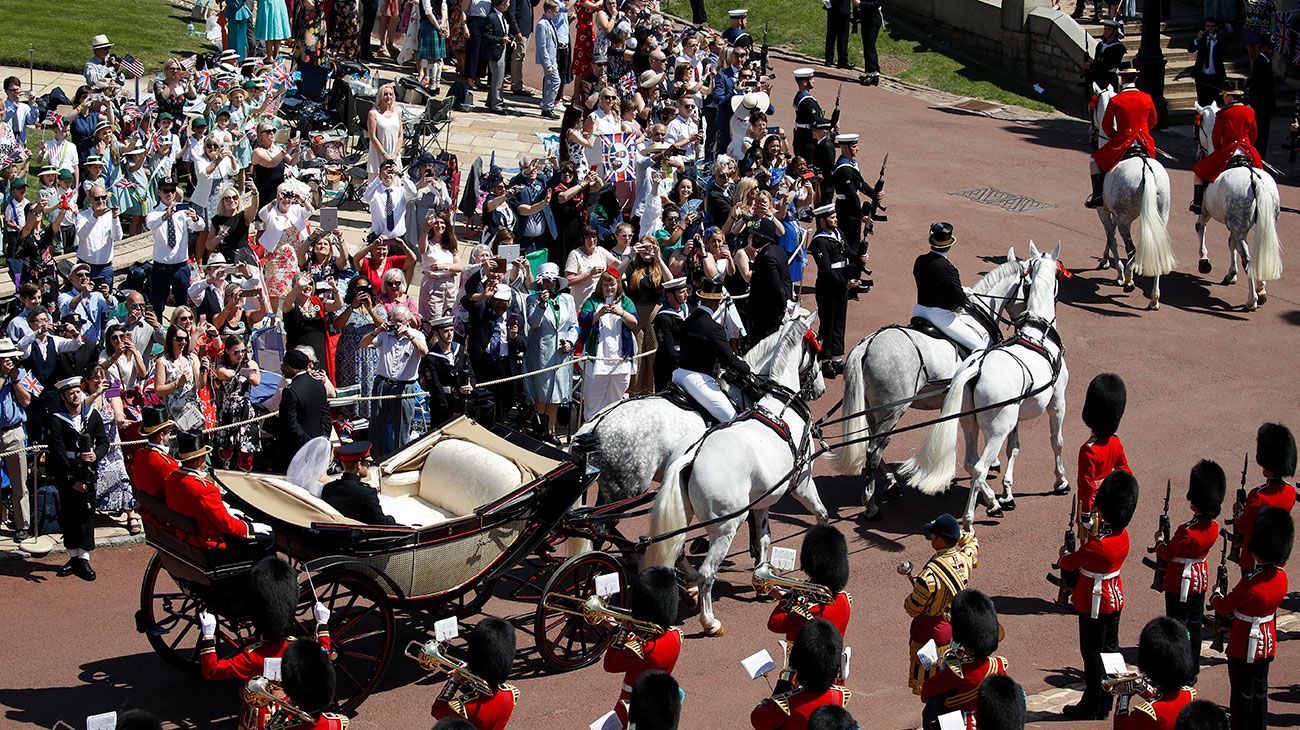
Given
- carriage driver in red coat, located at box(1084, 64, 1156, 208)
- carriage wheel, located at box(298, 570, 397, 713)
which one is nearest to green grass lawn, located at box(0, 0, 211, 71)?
carriage driver in red coat, located at box(1084, 64, 1156, 208)

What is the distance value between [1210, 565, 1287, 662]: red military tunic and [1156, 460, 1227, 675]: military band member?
481 mm

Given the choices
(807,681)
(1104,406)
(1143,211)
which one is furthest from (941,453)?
(1143,211)

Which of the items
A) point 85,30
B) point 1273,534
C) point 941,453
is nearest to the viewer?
point 1273,534

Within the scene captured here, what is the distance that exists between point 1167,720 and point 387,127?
1241 centimetres

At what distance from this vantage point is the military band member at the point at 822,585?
9711 millimetres

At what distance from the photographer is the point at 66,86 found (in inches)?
956

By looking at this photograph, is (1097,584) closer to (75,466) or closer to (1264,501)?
(1264,501)

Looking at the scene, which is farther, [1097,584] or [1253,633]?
[1097,584]

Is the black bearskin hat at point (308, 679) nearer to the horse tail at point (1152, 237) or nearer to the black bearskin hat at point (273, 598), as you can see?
the black bearskin hat at point (273, 598)

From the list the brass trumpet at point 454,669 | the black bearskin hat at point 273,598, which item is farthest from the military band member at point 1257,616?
the black bearskin hat at point 273,598

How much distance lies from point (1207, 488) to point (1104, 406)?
1.64 meters

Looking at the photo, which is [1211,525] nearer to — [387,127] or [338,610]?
[338,610]

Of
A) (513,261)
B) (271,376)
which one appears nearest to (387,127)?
(513,261)

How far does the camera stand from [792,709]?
8.73 m
